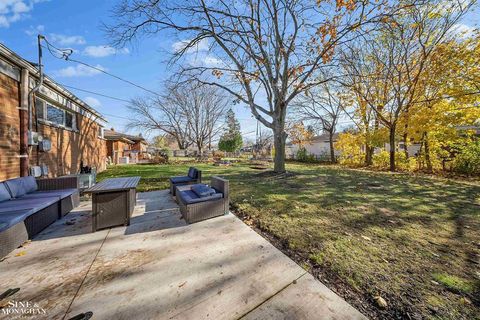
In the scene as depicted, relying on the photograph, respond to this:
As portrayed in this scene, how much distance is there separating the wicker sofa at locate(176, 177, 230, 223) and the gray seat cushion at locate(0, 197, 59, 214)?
2.24 m

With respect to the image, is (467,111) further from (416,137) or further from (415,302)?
(415,302)

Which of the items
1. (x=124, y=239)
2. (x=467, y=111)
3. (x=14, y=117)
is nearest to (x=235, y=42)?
(x=14, y=117)

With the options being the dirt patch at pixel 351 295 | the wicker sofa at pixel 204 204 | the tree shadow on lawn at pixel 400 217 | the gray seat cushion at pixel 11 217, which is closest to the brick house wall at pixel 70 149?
the gray seat cushion at pixel 11 217

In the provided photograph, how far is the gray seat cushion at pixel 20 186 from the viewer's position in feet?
12.1

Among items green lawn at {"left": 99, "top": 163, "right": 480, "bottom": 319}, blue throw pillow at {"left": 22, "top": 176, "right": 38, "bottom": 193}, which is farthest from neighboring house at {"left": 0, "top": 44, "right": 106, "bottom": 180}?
green lawn at {"left": 99, "top": 163, "right": 480, "bottom": 319}

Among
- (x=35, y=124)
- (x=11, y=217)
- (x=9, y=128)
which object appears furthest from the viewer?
(x=35, y=124)

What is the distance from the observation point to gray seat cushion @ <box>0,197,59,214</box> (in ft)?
9.73

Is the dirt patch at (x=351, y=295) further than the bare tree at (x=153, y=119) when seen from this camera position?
No

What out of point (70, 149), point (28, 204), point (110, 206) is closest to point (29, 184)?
point (28, 204)

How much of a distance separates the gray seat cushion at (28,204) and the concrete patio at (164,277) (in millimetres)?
521

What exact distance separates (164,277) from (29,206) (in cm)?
275

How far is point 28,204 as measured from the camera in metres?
3.16

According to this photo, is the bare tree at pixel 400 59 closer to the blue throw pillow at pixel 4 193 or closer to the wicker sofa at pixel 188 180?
the wicker sofa at pixel 188 180

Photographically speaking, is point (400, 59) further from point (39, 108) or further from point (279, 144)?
point (39, 108)
